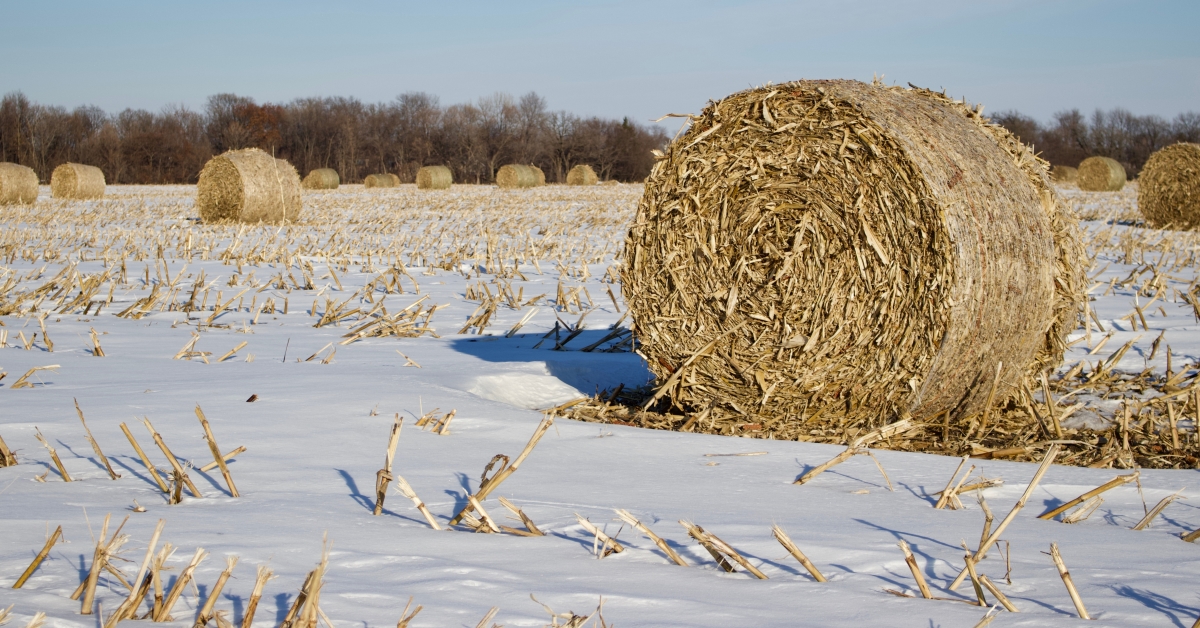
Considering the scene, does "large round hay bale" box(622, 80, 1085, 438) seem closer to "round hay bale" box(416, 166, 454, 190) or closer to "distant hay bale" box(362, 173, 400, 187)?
"round hay bale" box(416, 166, 454, 190)

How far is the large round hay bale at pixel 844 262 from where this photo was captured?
386 cm

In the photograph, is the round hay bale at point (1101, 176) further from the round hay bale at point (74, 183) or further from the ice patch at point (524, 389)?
the round hay bale at point (74, 183)

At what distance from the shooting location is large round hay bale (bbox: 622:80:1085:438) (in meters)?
3.86

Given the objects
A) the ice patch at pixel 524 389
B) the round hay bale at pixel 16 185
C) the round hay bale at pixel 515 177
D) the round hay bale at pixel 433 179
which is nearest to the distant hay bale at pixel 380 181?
the round hay bale at pixel 433 179

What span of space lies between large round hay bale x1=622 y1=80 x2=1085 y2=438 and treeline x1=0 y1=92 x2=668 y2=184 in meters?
48.7

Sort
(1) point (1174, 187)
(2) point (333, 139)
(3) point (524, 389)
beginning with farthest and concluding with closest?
1. (2) point (333, 139)
2. (1) point (1174, 187)
3. (3) point (524, 389)

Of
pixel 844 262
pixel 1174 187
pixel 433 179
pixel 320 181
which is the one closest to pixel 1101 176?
pixel 1174 187

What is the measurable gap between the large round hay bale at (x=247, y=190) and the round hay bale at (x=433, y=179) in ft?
59.4

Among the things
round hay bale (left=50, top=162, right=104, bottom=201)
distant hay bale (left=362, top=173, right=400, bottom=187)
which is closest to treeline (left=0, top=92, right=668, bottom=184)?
Answer: distant hay bale (left=362, top=173, right=400, bottom=187)

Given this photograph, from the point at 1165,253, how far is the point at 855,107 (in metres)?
8.02

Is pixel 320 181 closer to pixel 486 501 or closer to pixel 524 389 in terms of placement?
pixel 524 389

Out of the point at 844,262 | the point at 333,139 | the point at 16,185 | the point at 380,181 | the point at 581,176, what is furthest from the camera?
the point at 333,139

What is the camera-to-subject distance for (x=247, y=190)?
1470 centimetres

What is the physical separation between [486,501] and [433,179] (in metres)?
31.8
